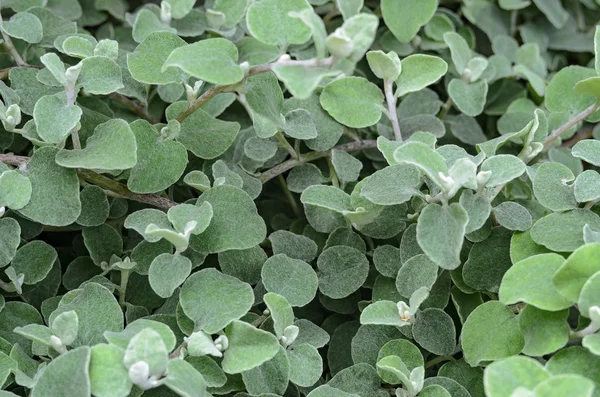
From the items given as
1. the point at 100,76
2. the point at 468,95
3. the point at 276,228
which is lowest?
the point at 276,228

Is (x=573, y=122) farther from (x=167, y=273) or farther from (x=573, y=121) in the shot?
(x=167, y=273)

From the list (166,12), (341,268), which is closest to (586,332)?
(341,268)

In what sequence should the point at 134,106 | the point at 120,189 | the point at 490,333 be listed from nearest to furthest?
the point at 490,333 < the point at 120,189 < the point at 134,106

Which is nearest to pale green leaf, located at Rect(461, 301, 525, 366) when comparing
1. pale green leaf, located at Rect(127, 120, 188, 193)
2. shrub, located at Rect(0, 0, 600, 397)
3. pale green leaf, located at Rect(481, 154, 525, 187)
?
shrub, located at Rect(0, 0, 600, 397)

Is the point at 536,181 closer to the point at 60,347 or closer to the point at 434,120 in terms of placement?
the point at 434,120

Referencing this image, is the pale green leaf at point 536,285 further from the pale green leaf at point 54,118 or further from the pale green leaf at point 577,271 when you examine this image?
the pale green leaf at point 54,118

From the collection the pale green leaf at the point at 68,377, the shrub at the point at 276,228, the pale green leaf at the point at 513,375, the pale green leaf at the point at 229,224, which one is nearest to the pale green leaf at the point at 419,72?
the shrub at the point at 276,228

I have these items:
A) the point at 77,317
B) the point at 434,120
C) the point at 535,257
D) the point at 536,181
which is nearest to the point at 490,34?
the point at 434,120

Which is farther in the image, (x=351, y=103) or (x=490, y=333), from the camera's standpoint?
(x=351, y=103)

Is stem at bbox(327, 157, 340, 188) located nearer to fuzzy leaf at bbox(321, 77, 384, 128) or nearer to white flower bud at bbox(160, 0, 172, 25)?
fuzzy leaf at bbox(321, 77, 384, 128)
